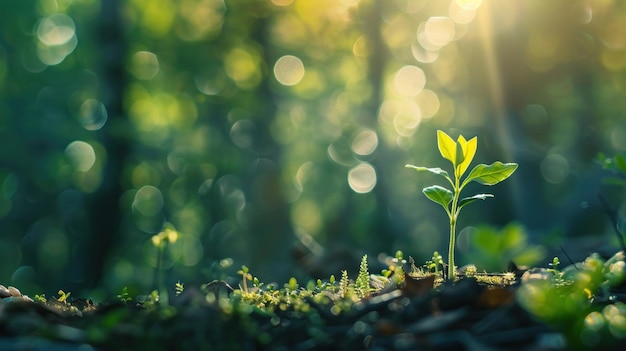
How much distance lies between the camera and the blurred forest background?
16.3 meters

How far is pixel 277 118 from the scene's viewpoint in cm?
2602

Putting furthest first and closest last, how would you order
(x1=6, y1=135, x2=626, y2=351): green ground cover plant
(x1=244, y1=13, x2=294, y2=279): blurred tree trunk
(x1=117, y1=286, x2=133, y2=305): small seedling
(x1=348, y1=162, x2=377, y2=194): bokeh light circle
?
(x1=348, y1=162, x2=377, y2=194): bokeh light circle, (x1=244, y1=13, x2=294, y2=279): blurred tree trunk, (x1=117, y1=286, x2=133, y2=305): small seedling, (x1=6, y1=135, x2=626, y2=351): green ground cover plant

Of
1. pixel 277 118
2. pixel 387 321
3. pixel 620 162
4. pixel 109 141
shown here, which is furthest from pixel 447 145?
pixel 277 118

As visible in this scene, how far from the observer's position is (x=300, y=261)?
6336 millimetres

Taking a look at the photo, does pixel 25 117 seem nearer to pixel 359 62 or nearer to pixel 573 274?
pixel 359 62

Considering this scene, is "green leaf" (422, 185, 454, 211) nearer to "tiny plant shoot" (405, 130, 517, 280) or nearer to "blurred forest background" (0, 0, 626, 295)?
"tiny plant shoot" (405, 130, 517, 280)

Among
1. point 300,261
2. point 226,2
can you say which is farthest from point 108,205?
point 300,261

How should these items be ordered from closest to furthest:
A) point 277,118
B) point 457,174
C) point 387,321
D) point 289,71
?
1. point 387,321
2. point 457,174
3. point 277,118
4. point 289,71

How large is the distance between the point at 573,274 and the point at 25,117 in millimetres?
23168

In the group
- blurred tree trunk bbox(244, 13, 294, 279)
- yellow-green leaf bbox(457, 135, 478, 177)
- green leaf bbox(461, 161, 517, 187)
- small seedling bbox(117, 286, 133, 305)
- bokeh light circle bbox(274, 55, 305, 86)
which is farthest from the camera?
bokeh light circle bbox(274, 55, 305, 86)

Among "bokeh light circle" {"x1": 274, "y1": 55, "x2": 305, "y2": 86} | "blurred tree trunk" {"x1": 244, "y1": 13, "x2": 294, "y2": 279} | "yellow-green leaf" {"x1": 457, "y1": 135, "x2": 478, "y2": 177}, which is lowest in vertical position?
"yellow-green leaf" {"x1": 457, "y1": 135, "x2": 478, "y2": 177}

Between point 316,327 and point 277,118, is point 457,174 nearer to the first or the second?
point 316,327

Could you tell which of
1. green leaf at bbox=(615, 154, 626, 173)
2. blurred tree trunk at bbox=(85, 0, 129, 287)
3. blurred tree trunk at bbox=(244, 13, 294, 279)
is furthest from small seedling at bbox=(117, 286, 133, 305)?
blurred tree trunk at bbox=(85, 0, 129, 287)

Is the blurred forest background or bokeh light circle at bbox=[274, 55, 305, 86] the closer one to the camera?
the blurred forest background
